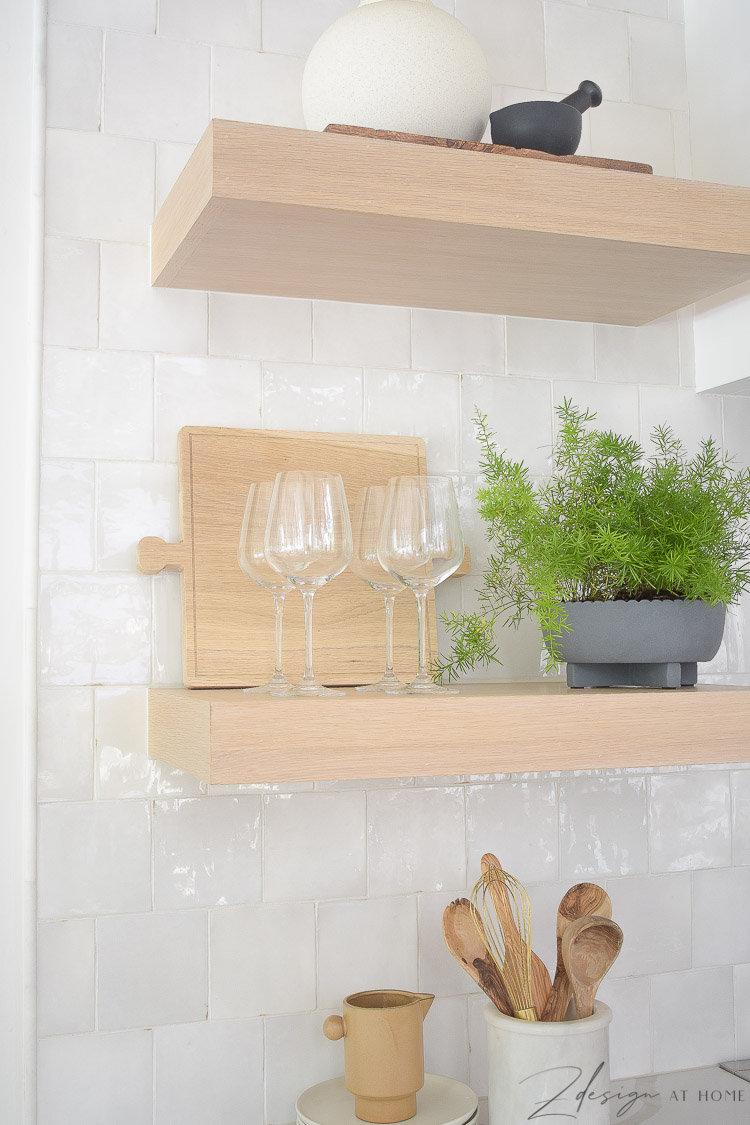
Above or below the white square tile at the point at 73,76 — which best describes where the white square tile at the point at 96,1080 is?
below

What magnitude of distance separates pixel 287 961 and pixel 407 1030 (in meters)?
0.18

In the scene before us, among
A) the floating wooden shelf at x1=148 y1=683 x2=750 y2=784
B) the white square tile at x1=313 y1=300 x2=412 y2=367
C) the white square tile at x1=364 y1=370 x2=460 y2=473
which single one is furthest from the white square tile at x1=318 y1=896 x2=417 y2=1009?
the white square tile at x1=313 y1=300 x2=412 y2=367

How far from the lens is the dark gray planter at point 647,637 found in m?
1.06

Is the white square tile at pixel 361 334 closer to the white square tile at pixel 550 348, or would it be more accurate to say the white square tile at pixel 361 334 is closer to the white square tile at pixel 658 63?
the white square tile at pixel 550 348

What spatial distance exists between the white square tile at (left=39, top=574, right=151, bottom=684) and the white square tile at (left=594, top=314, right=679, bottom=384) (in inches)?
26.6

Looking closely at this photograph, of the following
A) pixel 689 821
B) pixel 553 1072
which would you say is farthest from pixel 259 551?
pixel 689 821

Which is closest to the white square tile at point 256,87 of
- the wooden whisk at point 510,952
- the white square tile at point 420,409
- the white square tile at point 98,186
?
the white square tile at point 98,186

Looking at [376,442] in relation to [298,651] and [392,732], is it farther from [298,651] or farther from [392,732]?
[392,732]

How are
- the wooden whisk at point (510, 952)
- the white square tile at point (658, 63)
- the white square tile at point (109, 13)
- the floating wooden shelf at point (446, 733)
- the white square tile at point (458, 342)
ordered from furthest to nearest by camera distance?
1. the white square tile at point (658, 63)
2. the white square tile at point (458, 342)
3. the white square tile at point (109, 13)
4. the wooden whisk at point (510, 952)
5. the floating wooden shelf at point (446, 733)

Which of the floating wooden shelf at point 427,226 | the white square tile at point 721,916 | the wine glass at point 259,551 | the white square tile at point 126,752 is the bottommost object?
the white square tile at point 721,916

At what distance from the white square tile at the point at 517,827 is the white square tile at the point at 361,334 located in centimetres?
54

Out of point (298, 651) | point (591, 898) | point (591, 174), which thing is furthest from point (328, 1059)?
point (591, 174)

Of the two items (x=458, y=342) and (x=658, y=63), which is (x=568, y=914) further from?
(x=658, y=63)

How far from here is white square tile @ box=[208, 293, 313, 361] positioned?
1.21m
